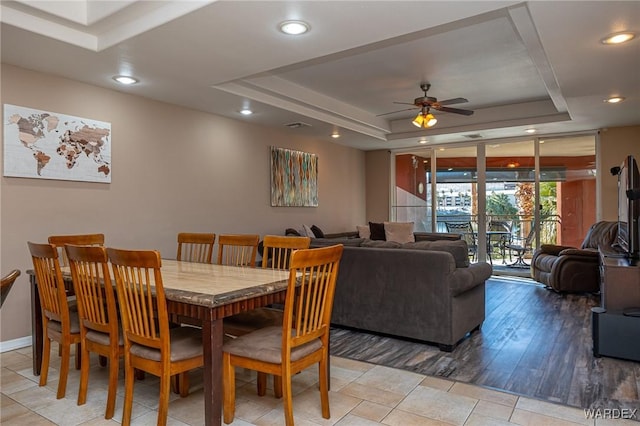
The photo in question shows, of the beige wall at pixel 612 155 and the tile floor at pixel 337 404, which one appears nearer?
the tile floor at pixel 337 404

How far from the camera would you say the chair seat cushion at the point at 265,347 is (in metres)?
2.16

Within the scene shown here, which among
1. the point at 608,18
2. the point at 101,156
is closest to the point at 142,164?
the point at 101,156

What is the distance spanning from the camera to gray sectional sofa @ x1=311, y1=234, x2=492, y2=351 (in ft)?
11.4

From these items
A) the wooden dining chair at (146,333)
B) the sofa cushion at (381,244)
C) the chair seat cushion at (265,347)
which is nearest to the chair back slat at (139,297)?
the wooden dining chair at (146,333)

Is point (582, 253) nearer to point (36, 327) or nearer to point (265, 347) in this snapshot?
point (265, 347)

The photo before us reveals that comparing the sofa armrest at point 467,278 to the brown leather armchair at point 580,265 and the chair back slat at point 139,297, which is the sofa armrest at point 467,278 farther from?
the brown leather armchair at point 580,265

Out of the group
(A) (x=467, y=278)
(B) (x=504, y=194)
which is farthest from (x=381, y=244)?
(B) (x=504, y=194)

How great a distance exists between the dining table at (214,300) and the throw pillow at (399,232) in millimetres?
4871

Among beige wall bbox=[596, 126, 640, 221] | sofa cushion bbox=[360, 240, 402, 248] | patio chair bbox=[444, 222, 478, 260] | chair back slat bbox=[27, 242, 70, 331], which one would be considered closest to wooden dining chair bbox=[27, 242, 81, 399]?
chair back slat bbox=[27, 242, 70, 331]

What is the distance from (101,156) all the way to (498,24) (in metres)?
3.84

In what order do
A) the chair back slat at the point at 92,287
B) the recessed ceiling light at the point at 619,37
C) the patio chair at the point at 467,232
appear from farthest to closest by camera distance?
the patio chair at the point at 467,232 → the recessed ceiling light at the point at 619,37 → the chair back slat at the point at 92,287

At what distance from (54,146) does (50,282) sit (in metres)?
1.74

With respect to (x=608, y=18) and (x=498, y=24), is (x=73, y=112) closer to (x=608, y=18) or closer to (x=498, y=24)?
(x=498, y=24)

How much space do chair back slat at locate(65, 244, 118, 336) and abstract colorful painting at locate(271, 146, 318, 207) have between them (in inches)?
155
